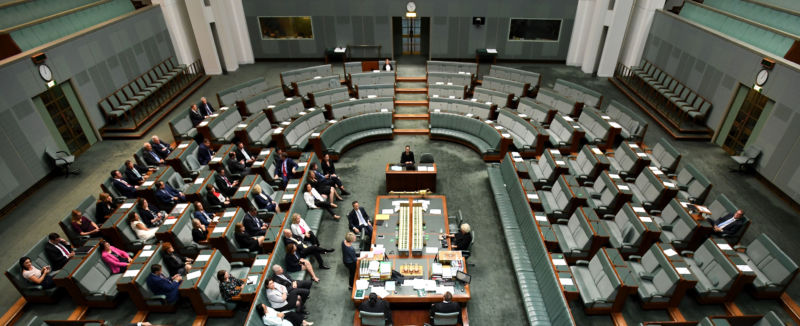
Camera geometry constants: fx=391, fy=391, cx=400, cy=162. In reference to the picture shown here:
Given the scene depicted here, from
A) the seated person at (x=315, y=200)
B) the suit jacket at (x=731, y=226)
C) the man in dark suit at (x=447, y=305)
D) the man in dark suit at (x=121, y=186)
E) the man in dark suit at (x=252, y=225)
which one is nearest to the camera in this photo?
the man in dark suit at (x=447, y=305)

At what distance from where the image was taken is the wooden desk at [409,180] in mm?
10703

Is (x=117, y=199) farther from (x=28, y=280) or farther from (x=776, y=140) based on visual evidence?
(x=776, y=140)

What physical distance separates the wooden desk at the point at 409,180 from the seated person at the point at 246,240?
3785 mm

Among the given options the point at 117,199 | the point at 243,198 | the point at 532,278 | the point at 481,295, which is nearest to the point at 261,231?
the point at 243,198

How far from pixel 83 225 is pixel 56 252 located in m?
0.99

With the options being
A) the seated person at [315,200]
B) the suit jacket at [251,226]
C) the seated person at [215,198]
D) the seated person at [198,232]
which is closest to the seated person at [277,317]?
the suit jacket at [251,226]

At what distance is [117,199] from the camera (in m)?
9.66

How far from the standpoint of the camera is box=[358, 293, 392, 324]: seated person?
21.7 ft

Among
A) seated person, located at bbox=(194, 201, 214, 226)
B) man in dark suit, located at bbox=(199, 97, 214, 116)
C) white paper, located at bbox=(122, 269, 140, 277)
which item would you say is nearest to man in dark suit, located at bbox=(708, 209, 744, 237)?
seated person, located at bbox=(194, 201, 214, 226)

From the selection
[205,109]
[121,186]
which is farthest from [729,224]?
[205,109]

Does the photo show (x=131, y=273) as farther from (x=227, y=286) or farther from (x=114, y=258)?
(x=227, y=286)

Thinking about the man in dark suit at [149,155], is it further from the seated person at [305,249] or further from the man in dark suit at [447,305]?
the man in dark suit at [447,305]

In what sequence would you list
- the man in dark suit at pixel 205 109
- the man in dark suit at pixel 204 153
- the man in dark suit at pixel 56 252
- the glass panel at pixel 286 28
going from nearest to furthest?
the man in dark suit at pixel 56 252 < the man in dark suit at pixel 204 153 < the man in dark suit at pixel 205 109 < the glass panel at pixel 286 28

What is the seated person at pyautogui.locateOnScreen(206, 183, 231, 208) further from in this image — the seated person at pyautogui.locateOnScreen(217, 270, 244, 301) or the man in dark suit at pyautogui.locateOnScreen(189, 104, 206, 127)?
the man in dark suit at pyautogui.locateOnScreen(189, 104, 206, 127)
